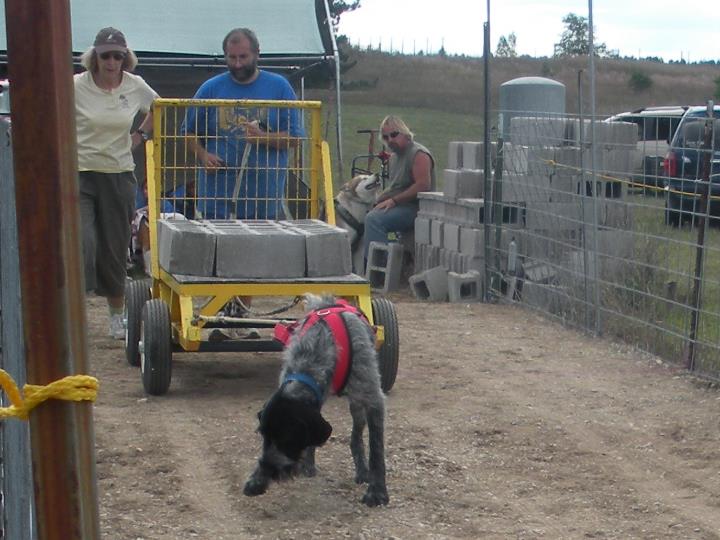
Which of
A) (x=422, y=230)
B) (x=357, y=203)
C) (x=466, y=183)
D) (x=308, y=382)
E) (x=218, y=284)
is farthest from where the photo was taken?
(x=357, y=203)

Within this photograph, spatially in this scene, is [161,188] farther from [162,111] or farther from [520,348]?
[520,348]

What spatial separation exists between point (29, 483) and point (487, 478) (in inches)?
111

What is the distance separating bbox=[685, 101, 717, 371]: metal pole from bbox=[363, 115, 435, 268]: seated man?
5.01m

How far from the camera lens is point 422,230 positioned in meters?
12.5

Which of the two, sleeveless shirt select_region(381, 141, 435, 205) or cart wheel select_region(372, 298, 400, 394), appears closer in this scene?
cart wheel select_region(372, 298, 400, 394)

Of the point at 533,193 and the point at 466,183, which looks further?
the point at 466,183

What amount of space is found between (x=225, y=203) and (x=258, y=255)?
1.10 m

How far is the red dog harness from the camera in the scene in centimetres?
507

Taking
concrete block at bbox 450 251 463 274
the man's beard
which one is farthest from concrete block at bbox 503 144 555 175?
the man's beard

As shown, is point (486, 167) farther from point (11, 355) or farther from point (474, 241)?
point (11, 355)

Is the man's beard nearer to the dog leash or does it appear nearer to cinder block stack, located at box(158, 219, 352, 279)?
cinder block stack, located at box(158, 219, 352, 279)

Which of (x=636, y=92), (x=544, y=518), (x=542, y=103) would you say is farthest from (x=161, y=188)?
(x=636, y=92)

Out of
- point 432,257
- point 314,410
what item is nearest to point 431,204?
point 432,257

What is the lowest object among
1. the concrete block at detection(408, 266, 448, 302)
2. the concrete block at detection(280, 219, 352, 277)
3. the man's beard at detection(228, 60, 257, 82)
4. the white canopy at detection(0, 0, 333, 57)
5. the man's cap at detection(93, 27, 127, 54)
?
the concrete block at detection(408, 266, 448, 302)
